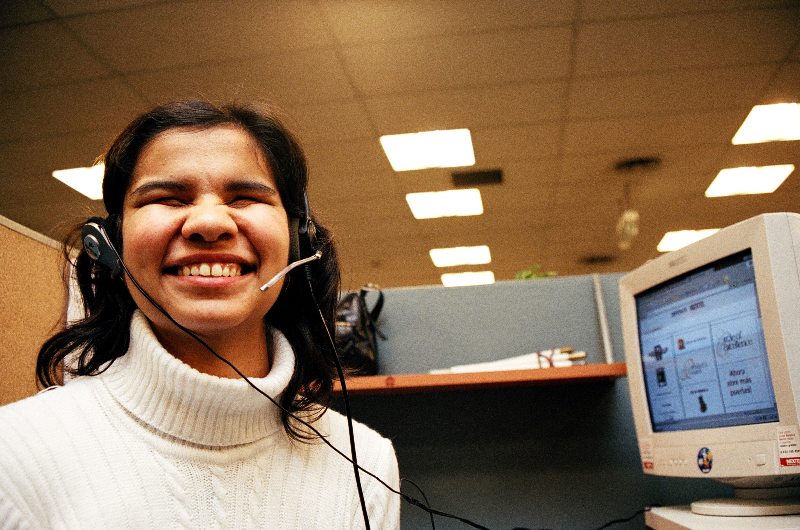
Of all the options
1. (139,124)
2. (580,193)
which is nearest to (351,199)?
(580,193)

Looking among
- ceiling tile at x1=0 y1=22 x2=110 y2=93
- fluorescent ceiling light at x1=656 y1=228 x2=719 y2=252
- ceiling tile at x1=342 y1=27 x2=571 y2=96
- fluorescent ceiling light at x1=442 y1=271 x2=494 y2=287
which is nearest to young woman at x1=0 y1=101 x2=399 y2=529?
ceiling tile at x1=342 y1=27 x2=571 y2=96

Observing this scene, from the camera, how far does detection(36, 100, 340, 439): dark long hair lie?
894 millimetres

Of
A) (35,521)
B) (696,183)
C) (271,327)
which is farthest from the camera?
(696,183)

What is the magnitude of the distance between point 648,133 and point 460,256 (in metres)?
2.66

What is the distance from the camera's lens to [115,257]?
0.84m

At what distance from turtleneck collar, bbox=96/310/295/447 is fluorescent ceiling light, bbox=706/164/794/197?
14.5 feet

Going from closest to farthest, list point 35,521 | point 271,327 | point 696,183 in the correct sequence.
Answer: point 35,521
point 271,327
point 696,183

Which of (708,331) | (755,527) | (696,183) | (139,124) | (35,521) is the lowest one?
(755,527)

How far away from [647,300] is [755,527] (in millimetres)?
467

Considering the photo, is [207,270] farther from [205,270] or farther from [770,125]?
[770,125]

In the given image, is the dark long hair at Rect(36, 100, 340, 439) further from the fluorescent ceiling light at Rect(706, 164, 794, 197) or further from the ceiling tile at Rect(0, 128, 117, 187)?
the fluorescent ceiling light at Rect(706, 164, 794, 197)

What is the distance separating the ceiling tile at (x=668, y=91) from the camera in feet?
10.9

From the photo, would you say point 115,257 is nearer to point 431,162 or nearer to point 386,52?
point 386,52

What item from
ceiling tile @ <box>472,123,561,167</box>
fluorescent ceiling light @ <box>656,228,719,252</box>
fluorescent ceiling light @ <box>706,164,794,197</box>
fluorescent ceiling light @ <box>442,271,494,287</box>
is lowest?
fluorescent ceiling light @ <box>656,228,719,252</box>
